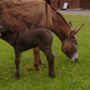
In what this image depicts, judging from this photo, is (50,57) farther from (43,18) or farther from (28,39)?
(43,18)

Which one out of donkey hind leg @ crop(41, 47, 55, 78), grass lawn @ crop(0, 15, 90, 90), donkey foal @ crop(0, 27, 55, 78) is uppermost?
donkey foal @ crop(0, 27, 55, 78)

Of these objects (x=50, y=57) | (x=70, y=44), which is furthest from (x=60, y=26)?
(x=50, y=57)

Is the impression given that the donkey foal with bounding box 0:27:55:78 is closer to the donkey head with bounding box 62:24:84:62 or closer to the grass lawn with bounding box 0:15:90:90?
the grass lawn with bounding box 0:15:90:90

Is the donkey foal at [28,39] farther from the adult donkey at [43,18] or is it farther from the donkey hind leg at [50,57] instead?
the adult donkey at [43,18]

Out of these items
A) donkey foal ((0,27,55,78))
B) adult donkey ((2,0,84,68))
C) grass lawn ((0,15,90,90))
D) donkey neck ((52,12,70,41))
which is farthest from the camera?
donkey neck ((52,12,70,41))

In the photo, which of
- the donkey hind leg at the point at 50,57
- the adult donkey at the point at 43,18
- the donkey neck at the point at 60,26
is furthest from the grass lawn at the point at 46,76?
the donkey neck at the point at 60,26

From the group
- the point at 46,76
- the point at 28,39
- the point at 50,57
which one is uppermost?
the point at 28,39

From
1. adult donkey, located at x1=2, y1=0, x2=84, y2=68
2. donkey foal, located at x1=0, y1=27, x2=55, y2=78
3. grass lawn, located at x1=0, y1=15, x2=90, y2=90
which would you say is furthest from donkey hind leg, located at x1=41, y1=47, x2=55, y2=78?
adult donkey, located at x1=2, y1=0, x2=84, y2=68

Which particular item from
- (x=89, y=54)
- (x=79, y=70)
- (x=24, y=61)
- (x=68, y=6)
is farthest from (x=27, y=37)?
(x=68, y=6)

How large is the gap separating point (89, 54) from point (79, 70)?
123 inches

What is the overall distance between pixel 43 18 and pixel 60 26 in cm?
62

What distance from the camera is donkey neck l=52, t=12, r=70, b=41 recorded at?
11.5 metres

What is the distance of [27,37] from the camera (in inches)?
398

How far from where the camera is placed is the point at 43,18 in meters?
11.2
